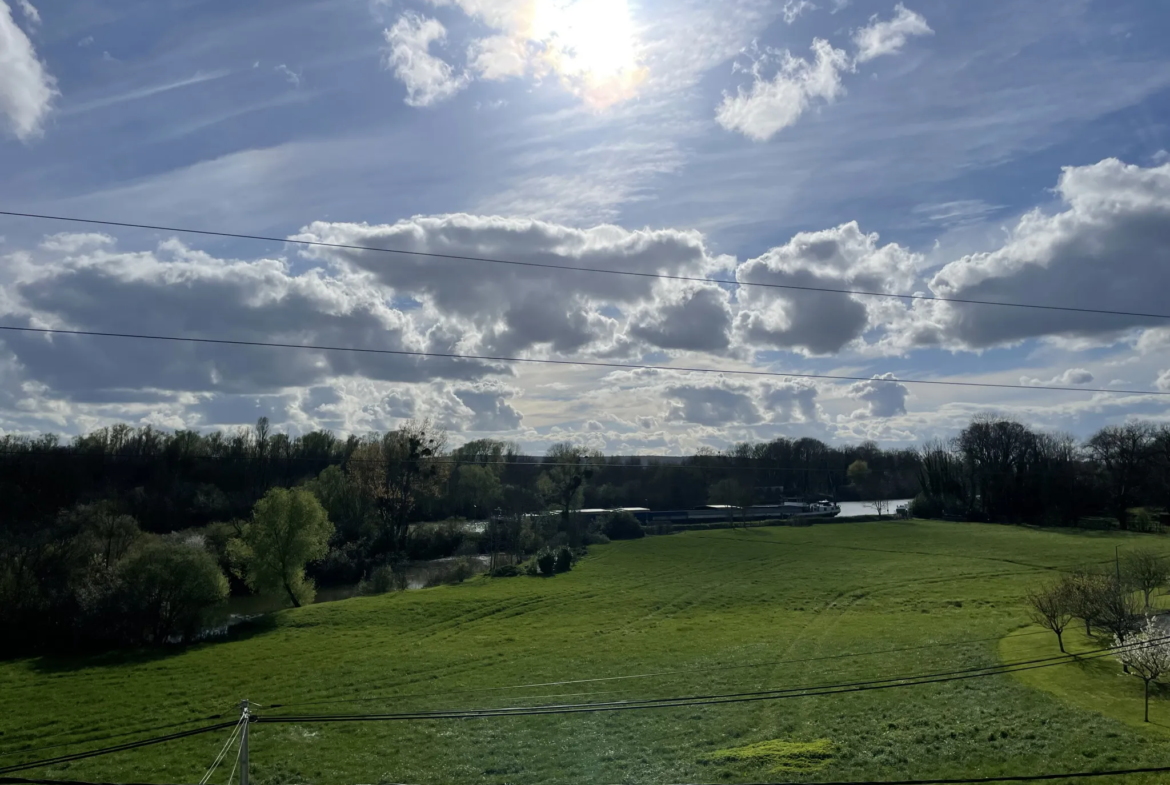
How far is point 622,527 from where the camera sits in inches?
3903

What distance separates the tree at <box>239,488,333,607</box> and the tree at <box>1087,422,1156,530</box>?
93529mm

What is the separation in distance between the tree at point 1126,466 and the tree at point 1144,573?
54.7 metres

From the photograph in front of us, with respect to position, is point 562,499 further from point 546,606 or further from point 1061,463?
point 1061,463

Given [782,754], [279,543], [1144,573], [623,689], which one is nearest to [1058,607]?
[1144,573]

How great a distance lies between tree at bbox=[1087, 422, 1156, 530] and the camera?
9838 cm

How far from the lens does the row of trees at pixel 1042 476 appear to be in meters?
98.8

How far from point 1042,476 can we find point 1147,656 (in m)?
84.7

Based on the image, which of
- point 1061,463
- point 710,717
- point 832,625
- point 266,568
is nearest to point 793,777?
point 710,717

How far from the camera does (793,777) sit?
73.3 feet

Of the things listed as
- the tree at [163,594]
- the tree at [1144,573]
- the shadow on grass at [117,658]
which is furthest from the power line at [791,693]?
the tree at [163,594]

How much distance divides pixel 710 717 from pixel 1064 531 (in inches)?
3250

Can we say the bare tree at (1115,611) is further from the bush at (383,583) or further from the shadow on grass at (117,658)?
the bush at (383,583)

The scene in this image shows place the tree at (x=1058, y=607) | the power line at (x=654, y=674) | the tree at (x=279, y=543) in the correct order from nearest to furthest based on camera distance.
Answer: the power line at (x=654, y=674) → the tree at (x=1058, y=607) → the tree at (x=279, y=543)

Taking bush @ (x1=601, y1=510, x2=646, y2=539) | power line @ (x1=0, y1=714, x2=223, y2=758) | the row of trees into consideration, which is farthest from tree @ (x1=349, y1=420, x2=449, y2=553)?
the row of trees
